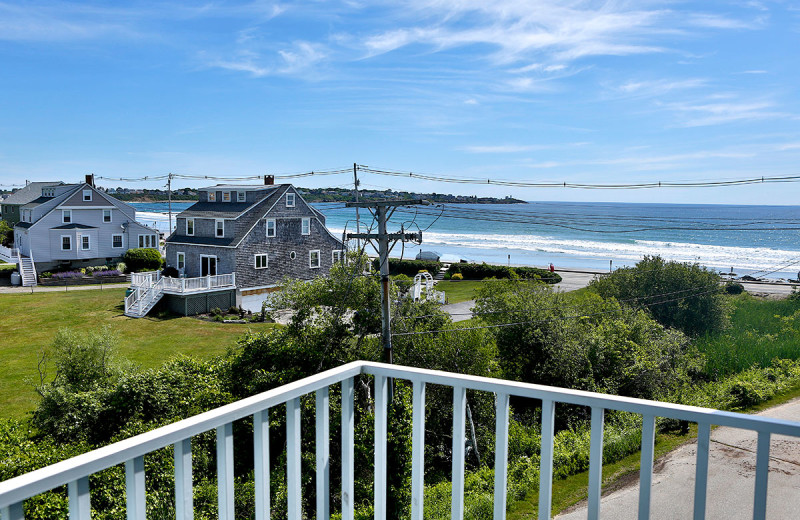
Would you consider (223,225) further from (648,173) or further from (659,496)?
(648,173)

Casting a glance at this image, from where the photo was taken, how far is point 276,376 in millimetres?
10672

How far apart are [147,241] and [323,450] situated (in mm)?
45784

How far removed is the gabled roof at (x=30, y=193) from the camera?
4509 centimetres

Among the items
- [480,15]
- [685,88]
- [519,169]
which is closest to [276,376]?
[480,15]

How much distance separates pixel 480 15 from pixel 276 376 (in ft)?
59.3

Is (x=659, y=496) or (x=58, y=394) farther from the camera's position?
(x=58, y=394)

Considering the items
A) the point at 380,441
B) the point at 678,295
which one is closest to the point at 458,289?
the point at 678,295

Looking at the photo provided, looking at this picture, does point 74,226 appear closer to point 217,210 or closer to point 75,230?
point 75,230

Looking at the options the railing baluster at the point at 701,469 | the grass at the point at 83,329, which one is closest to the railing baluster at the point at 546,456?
the railing baluster at the point at 701,469

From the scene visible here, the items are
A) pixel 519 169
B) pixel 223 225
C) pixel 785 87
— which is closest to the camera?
pixel 223 225

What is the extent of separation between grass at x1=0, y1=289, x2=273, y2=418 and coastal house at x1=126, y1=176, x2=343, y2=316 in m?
2.00

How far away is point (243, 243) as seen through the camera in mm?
31156

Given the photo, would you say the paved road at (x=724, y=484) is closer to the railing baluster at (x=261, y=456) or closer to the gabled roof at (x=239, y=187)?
the railing baluster at (x=261, y=456)

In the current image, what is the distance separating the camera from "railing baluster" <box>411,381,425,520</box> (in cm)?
218
